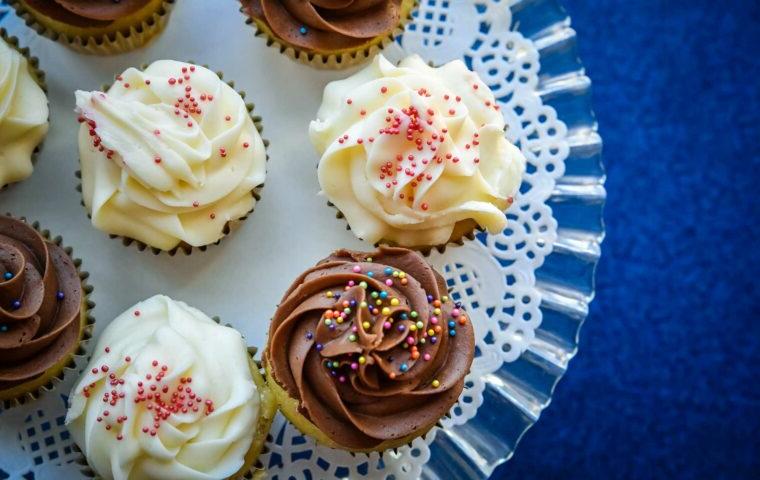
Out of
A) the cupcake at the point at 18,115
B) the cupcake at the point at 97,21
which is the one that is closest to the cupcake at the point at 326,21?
the cupcake at the point at 97,21

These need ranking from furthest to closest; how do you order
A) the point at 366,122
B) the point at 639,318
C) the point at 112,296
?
1. the point at 639,318
2. the point at 112,296
3. the point at 366,122

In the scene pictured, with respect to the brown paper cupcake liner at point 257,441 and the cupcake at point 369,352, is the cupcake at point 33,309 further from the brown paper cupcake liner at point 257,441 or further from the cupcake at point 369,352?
the cupcake at point 369,352

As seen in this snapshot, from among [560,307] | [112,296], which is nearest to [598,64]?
[560,307]

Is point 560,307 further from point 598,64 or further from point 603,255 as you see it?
point 598,64

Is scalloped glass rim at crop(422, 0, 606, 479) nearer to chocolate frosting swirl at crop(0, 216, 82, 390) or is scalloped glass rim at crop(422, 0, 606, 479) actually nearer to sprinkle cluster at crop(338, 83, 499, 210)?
sprinkle cluster at crop(338, 83, 499, 210)

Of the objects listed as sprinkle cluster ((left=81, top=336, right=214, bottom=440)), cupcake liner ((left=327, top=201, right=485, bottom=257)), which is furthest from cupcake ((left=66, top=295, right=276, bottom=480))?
cupcake liner ((left=327, top=201, right=485, bottom=257))
